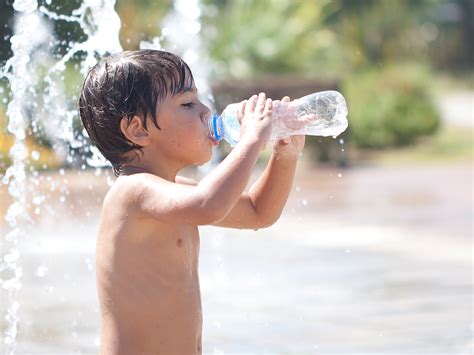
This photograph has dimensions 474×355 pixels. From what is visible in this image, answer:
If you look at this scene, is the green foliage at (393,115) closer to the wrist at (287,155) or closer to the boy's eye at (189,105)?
the wrist at (287,155)

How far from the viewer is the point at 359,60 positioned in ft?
88.2

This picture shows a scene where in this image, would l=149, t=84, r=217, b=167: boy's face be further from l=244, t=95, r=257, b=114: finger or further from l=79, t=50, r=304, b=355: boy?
l=244, t=95, r=257, b=114: finger

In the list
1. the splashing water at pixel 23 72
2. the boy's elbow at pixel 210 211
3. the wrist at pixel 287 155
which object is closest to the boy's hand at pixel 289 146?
the wrist at pixel 287 155

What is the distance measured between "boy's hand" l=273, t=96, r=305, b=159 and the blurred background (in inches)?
73.4

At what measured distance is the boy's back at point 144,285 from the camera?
2814 millimetres

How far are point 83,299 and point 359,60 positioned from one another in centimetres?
2137

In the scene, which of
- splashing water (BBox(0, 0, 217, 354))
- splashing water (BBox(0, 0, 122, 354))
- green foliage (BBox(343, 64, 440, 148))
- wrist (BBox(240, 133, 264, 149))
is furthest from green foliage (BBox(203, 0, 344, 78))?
wrist (BBox(240, 133, 264, 149))

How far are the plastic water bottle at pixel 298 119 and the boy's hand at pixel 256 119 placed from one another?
0.05m

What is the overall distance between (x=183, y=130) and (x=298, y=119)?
1.10 ft

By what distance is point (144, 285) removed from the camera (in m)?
2.82

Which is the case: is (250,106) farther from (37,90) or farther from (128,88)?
(37,90)

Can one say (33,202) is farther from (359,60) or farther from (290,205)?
(359,60)

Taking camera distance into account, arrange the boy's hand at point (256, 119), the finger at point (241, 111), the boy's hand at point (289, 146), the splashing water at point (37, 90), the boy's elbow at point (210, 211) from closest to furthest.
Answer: the boy's elbow at point (210, 211)
the boy's hand at point (256, 119)
the finger at point (241, 111)
the boy's hand at point (289, 146)
the splashing water at point (37, 90)

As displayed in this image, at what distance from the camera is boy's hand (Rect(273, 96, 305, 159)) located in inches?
121
